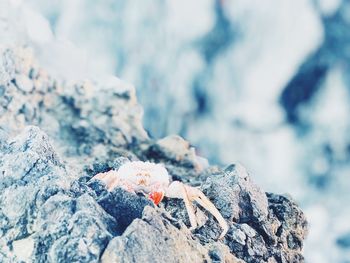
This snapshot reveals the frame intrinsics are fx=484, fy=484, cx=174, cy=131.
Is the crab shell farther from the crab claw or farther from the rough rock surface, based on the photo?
the rough rock surface

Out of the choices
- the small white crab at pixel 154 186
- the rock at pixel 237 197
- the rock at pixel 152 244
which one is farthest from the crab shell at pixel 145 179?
the rock at pixel 152 244

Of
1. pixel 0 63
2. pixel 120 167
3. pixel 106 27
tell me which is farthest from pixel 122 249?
pixel 106 27

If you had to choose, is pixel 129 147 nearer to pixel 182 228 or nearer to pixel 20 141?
pixel 20 141

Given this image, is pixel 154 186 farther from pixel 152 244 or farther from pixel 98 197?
pixel 152 244

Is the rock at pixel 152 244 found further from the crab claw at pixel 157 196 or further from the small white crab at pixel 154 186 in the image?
the crab claw at pixel 157 196

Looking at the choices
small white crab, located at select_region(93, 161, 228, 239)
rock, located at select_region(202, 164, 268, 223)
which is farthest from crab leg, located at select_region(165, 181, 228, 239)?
rock, located at select_region(202, 164, 268, 223)

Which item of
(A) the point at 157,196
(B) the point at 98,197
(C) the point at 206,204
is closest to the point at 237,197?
(C) the point at 206,204
